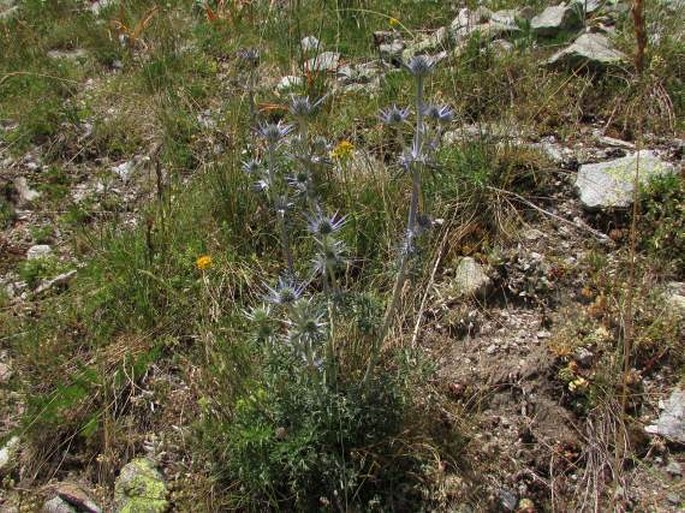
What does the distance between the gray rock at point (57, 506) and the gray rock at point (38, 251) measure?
5.08ft

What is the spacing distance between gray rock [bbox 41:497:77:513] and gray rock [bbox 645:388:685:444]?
2.24m

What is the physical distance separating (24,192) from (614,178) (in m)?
3.48

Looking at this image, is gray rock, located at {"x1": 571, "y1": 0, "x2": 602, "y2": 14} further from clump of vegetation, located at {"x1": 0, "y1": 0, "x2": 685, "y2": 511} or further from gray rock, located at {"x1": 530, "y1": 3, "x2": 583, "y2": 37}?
clump of vegetation, located at {"x1": 0, "y1": 0, "x2": 685, "y2": 511}

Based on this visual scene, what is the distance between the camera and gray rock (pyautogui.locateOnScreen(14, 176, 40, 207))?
160 inches

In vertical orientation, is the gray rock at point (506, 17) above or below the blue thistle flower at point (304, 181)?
below

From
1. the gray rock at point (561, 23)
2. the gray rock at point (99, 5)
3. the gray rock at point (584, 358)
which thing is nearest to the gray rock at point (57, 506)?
the gray rock at point (584, 358)

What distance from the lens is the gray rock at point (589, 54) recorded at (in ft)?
13.2

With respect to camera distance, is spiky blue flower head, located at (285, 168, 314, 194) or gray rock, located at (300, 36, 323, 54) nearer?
spiky blue flower head, located at (285, 168, 314, 194)

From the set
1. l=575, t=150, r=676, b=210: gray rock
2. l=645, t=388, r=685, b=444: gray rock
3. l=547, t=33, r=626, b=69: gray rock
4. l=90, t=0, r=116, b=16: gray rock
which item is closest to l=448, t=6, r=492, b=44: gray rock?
l=547, t=33, r=626, b=69: gray rock

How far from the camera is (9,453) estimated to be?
8.82ft

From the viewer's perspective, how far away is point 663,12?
4.45 metres

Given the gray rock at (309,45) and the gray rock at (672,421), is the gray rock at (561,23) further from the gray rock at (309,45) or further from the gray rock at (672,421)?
the gray rock at (672,421)

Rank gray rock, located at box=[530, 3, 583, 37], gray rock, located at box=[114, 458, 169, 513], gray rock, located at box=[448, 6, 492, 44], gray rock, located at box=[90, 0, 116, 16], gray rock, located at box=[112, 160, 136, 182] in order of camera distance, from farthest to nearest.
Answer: gray rock, located at box=[90, 0, 116, 16] → gray rock, located at box=[530, 3, 583, 37] → gray rock, located at box=[448, 6, 492, 44] → gray rock, located at box=[112, 160, 136, 182] → gray rock, located at box=[114, 458, 169, 513]

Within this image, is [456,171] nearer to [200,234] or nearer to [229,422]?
[200,234]
